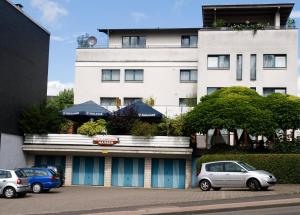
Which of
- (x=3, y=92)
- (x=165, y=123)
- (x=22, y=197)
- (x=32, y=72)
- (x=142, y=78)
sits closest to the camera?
(x=22, y=197)

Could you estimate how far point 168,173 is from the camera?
130 ft

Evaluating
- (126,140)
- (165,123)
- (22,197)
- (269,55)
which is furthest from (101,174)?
(269,55)

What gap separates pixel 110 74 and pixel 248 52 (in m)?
11.8

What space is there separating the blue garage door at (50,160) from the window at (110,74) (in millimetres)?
9776

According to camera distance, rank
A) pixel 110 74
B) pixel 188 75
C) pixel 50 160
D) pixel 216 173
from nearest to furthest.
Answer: pixel 216 173
pixel 50 160
pixel 188 75
pixel 110 74

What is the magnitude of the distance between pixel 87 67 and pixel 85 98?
2.61 meters

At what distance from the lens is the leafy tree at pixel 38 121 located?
1577 inches

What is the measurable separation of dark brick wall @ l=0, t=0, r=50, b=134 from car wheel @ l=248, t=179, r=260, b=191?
659 inches

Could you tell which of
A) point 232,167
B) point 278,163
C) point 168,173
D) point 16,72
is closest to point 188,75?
point 168,173

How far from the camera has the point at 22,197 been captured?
28.4m

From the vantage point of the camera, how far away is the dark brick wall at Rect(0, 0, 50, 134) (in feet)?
122

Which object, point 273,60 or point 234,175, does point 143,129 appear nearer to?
point 234,175

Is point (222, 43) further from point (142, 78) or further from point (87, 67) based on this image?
point (87, 67)

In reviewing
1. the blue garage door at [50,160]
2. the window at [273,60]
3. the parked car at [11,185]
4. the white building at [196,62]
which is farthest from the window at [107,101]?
the parked car at [11,185]
